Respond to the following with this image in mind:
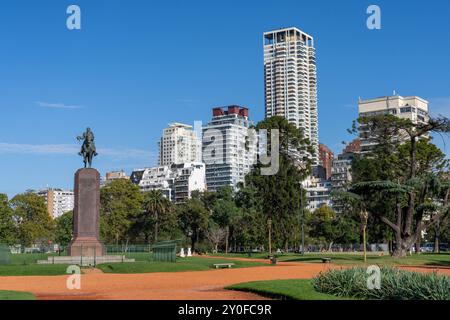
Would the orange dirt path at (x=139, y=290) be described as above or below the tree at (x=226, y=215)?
below

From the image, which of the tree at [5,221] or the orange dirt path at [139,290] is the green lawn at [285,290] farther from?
the tree at [5,221]

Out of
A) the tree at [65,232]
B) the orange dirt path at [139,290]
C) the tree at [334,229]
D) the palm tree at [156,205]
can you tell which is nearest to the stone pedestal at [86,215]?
the orange dirt path at [139,290]

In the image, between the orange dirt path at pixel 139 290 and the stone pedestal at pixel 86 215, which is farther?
the stone pedestal at pixel 86 215

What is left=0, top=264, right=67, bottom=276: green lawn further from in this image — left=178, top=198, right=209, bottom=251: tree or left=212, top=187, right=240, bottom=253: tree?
left=212, top=187, right=240, bottom=253: tree

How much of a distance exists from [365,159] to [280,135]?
9.98 metres

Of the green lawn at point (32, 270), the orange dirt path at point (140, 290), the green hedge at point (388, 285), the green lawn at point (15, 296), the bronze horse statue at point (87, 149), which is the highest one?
the bronze horse statue at point (87, 149)

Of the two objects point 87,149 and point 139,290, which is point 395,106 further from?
point 139,290

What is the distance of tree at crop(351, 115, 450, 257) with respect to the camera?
5097 cm

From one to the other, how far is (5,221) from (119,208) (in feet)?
65.0

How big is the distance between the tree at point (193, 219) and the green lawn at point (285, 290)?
68.2 metres

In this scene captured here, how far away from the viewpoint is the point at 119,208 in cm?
9694

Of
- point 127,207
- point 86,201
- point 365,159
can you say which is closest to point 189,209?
point 127,207

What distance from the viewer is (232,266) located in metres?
39.8

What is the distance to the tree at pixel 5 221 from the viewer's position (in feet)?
269
